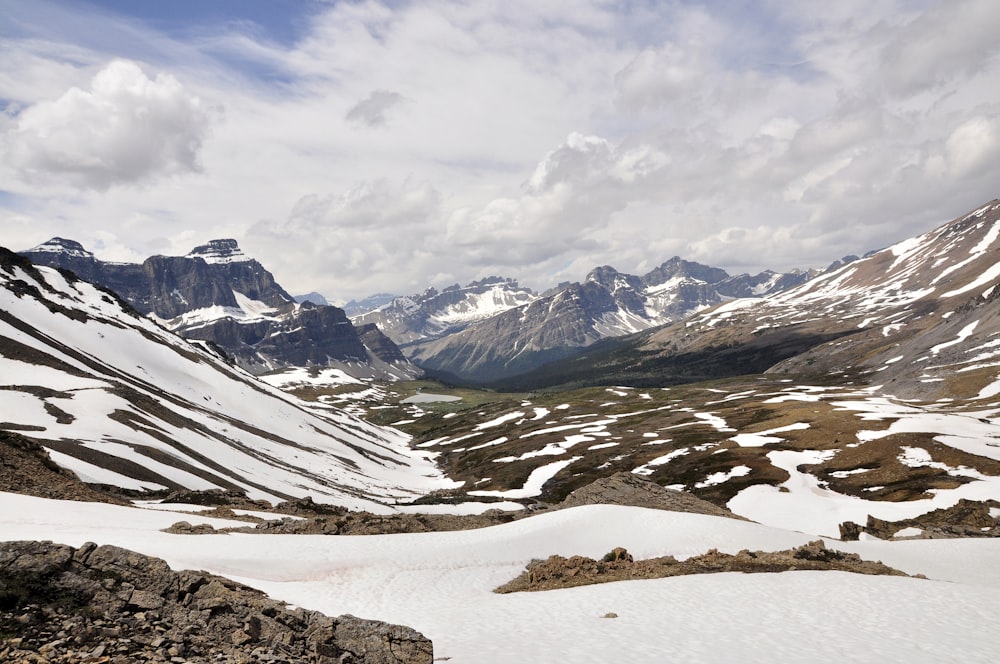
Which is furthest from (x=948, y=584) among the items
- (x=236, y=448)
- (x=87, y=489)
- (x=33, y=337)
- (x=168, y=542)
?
(x=33, y=337)

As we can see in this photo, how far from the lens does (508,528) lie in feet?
129

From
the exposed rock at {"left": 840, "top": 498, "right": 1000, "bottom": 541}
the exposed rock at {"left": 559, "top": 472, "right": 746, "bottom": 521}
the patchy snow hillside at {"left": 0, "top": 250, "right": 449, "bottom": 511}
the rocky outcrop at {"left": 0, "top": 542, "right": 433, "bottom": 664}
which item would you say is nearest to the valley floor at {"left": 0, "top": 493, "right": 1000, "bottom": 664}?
the rocky outcrop at {"left": 0, "top": 542, "right": 433, "bottom": 664}

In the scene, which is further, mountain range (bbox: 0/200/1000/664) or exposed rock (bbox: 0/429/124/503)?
exposed rock (bbox: 0/429/124/503)

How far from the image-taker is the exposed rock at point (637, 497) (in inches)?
2053

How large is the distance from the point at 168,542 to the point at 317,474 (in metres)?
71.7

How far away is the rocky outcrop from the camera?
13234 mm

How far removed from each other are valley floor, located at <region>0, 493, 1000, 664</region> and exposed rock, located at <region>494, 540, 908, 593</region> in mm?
1733

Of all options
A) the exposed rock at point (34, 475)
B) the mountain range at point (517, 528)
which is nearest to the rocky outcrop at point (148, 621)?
the mountain range at point (517, 528)

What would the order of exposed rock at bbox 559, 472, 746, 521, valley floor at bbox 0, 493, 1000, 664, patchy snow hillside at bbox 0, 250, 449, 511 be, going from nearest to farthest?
valley floor at bbox 0, 493, 1000, 664, exposed rock at bbox 559, 472, 746, 521, patchy snow hillside at bbox 0, 250, 449, 511

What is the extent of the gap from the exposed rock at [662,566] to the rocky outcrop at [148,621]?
14.2 m

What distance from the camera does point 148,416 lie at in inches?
2835

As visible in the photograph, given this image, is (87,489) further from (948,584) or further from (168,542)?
(948,584)

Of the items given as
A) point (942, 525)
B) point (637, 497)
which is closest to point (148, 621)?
point (637, 497)

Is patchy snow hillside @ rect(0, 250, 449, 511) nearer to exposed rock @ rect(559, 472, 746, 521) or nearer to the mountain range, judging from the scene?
the mountain range
